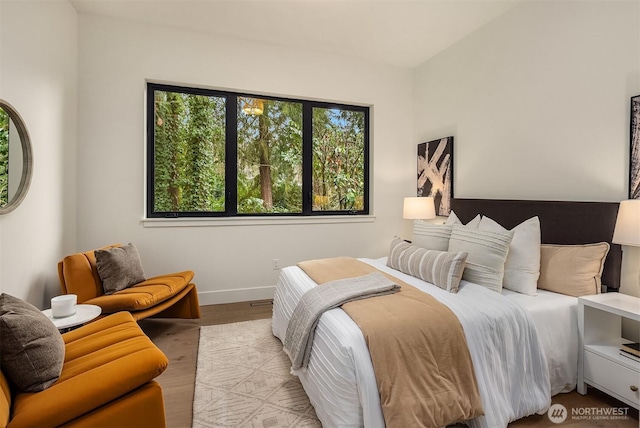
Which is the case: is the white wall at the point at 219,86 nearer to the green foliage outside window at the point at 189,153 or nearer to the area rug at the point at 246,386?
the green foliage outside window at the point at 189,153

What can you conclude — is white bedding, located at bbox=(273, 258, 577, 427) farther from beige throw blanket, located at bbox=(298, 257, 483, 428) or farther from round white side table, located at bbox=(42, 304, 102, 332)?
round white side table, located at bbox=(42, 304, 102, 332)

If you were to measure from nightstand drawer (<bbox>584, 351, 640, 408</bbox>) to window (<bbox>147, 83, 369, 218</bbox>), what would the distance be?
9.59 feet

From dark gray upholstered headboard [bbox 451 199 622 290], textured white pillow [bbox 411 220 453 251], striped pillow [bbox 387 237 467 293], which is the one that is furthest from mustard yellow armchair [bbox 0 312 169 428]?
dark gray upholstered headboard [bbox 451 199 622 290]

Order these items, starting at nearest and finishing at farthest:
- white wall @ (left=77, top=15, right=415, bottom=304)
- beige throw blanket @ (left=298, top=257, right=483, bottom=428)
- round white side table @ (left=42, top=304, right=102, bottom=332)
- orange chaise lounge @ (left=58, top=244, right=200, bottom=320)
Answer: beige throw blanket @ (left=298, top=257, right=483, bottom=428)
round white side table @ (left=42, top=304, right=102, bottom=332)
orange chaise lounge @ (left=58, top=244, right=200, bottom=320)
white wall @ (left=77, top=15, right=415, bottom=304)

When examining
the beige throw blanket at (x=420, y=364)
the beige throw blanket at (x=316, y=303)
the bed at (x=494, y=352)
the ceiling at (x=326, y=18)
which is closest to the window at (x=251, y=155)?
the ceiling at (x=326, y=18)

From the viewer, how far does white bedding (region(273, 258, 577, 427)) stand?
153 centimetres

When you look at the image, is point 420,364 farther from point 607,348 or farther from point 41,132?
point 41,132

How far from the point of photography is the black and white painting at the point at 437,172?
12.6 feet

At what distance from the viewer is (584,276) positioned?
220 cm

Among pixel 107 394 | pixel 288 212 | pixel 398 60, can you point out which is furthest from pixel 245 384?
pixel 398 60

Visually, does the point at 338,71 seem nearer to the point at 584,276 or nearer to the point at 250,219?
the point at 250,219

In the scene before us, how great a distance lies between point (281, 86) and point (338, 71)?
2.57 ft

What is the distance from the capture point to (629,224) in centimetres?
192

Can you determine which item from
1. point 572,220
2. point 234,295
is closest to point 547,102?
point 572,220
